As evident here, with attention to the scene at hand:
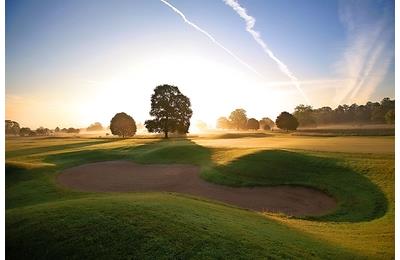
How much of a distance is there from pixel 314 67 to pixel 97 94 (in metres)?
8.10

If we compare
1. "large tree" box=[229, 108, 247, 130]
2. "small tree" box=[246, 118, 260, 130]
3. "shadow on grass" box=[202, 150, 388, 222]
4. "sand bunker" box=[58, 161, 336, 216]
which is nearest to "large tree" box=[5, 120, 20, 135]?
"sand bunker" box=[58, 161, 336, 216]

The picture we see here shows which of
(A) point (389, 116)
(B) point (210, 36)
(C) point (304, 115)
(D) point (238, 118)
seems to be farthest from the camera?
(D) point (238, 118)

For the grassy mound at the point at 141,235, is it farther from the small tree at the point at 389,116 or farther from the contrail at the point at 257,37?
the contrail at the point at 257,37

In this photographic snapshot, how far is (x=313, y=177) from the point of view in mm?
14016

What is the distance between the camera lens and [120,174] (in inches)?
656

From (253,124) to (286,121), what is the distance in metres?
1.56

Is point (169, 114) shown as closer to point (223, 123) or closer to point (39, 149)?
point (223, 123)

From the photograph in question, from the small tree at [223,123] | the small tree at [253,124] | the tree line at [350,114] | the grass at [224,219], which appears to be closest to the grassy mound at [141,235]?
the grass at [224,219]

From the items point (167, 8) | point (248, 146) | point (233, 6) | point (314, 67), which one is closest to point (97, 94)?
point (167, 8)

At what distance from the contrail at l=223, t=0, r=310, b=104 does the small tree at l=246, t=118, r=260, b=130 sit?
2.87 metres

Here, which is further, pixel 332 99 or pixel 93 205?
pixel 332 99

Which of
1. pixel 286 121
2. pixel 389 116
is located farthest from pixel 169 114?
pixel 389 116

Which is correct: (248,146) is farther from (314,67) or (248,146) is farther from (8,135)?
(8,135)

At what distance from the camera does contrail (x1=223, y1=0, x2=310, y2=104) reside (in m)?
10.8
